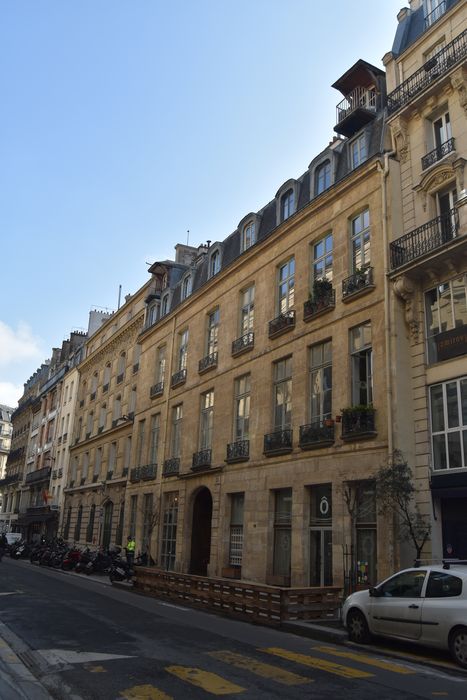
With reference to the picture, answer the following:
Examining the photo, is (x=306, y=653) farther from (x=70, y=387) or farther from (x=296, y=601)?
(x=70, y=387)

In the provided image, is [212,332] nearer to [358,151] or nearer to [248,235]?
[248,235]

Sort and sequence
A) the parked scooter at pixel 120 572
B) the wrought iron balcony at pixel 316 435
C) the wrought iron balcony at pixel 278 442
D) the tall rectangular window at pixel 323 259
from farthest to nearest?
the parked scooter at pixel 120 572
the tall rectangular window at pixel 323 259
the wrought iron balcony at pixel 278 442
the wrought iron balcony at pixel 316 435

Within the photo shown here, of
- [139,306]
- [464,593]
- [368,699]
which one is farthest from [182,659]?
[139,306]

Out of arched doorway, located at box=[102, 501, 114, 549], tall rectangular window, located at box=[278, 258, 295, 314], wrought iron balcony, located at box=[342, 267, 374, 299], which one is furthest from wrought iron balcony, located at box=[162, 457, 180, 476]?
wrought iron balcony, located at box=[342, 267, 374, 299]

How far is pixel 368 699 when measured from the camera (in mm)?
6656

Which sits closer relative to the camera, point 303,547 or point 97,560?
point 303,547

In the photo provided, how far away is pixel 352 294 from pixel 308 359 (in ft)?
9.55

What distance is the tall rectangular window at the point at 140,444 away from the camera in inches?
1278

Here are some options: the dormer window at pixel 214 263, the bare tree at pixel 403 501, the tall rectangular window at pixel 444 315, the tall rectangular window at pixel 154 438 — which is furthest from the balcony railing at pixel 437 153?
the tall rectangular window at pixel 154 438

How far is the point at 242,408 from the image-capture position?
23641 millimetres

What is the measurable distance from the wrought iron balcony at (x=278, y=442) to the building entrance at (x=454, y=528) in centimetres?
594

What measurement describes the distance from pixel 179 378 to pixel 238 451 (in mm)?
7586

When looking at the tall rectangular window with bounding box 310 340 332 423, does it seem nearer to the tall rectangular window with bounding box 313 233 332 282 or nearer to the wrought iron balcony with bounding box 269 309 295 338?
the wrought iron balcony with bounding box 269 309 295 338

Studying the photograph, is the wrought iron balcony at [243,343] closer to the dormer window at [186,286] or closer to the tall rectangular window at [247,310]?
the tall rectangular window at [247,310]
